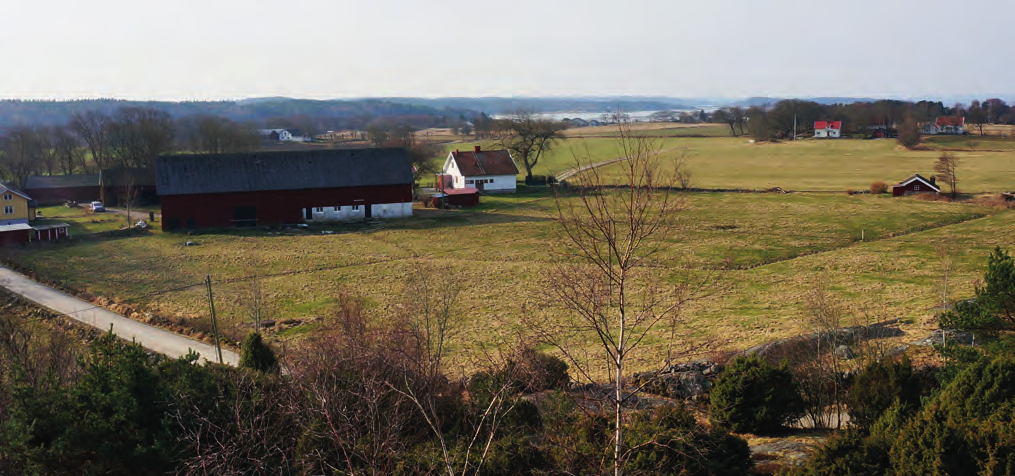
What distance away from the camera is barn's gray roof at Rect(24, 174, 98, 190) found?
174ft

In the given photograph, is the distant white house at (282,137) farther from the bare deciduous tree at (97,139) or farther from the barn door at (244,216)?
the barn door at (244,216)

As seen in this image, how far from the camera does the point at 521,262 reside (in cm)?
3106

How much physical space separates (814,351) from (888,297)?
9233 millimetres

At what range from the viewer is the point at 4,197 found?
41.7m

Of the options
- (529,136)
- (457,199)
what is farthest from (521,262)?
(529,136)

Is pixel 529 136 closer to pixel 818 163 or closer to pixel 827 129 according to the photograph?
pixel 818 163

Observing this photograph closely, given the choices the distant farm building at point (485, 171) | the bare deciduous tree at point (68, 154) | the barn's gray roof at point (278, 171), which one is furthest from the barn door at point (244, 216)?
the bare deciduous tree at point (68, 154)

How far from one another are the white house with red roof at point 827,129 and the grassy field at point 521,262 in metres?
45.8

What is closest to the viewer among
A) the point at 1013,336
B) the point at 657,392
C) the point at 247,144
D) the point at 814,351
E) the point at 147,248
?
the point at 1013,336

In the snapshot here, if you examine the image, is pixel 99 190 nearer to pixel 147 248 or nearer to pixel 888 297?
pixel 147 248

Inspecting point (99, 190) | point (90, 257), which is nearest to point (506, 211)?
point (90, 257)

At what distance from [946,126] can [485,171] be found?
6713 centimetres

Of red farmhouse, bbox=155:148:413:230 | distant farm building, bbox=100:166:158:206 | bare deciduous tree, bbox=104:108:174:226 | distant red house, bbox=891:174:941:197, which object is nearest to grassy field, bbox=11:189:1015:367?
distant red house, bbox=891:174:941:197

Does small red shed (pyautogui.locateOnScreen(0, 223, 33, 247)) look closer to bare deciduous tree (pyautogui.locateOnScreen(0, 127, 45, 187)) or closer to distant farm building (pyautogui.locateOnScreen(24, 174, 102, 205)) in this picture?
distant farm building (pyautogui.locateOnScreen(24, 174, 102, 205))
